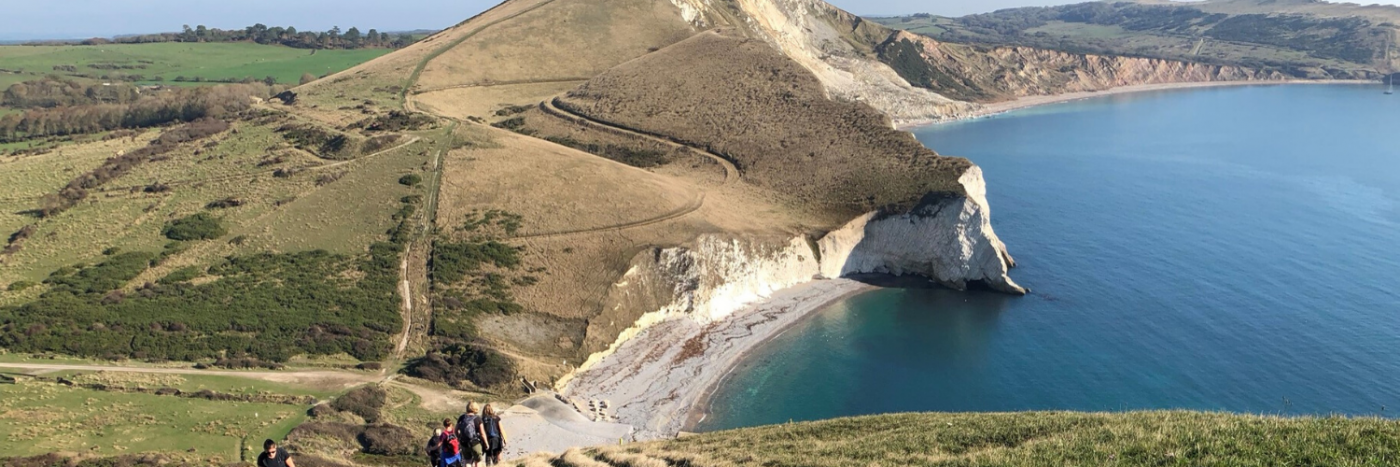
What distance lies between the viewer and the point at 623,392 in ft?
145

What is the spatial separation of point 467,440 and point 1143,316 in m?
50.3

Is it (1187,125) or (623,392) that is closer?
(623,392)

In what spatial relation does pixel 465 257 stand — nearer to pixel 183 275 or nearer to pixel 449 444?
pixel 183 275

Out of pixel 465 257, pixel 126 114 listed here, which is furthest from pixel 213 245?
pixel 126 114

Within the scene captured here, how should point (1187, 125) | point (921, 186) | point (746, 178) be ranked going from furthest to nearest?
point (1187, 125) < point (746, 178) < point (921, 186)

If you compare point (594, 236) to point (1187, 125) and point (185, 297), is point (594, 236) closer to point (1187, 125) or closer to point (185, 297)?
point (185, 297)

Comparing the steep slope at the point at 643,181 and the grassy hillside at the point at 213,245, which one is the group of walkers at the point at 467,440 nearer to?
the steep slope at the point at 643,181

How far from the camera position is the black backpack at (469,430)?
1781 centimetres

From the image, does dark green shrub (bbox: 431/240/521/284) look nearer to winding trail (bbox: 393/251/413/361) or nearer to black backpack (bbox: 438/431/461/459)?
winding trail (bbox: 393/251/413/361)

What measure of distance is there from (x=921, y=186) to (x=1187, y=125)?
102662 mm

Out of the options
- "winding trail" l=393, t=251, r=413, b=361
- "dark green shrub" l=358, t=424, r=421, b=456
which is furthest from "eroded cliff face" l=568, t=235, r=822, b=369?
"dark green shrub" l=358, t=424, r=421, b=456

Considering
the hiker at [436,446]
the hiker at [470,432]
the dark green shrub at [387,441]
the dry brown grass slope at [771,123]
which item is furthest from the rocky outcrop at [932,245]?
the hiker at [436,446]

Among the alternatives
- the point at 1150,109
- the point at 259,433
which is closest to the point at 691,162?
the point at 259,433

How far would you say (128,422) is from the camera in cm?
3316
